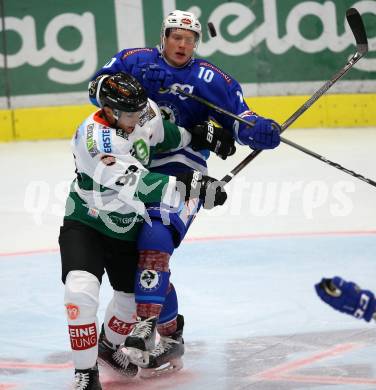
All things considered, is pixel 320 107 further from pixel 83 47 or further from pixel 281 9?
pixel 83 47

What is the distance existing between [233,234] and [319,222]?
58 cm

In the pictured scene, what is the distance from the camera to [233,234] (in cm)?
655

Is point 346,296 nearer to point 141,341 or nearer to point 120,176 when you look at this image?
point 141,341

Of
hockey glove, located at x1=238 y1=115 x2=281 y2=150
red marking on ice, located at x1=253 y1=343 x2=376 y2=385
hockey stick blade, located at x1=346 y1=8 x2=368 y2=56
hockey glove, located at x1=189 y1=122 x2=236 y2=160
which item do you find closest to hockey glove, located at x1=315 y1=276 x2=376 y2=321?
red marking on ice, located at x1=253 y1=343 x2=376 y2=385

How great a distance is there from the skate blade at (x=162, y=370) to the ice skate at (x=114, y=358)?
5 centimetres

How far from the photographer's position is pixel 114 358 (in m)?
4.38

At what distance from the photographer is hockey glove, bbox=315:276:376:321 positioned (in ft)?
10.6

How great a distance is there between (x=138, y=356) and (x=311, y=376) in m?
0.68

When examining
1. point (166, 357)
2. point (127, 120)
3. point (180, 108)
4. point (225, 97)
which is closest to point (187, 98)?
point (180, 108)

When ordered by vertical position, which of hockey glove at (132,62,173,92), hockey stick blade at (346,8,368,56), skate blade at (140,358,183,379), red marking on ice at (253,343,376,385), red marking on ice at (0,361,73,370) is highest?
hockey stick blade at (346,8,368,56)

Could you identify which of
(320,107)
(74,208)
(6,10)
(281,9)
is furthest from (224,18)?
(74,208)

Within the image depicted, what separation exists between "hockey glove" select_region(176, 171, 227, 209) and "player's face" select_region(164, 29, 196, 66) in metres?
0.61

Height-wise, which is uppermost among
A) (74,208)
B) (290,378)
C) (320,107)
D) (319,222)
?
(74,208)

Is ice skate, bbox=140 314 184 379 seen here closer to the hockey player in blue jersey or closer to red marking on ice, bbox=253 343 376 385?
the hockey player in blue jersey
